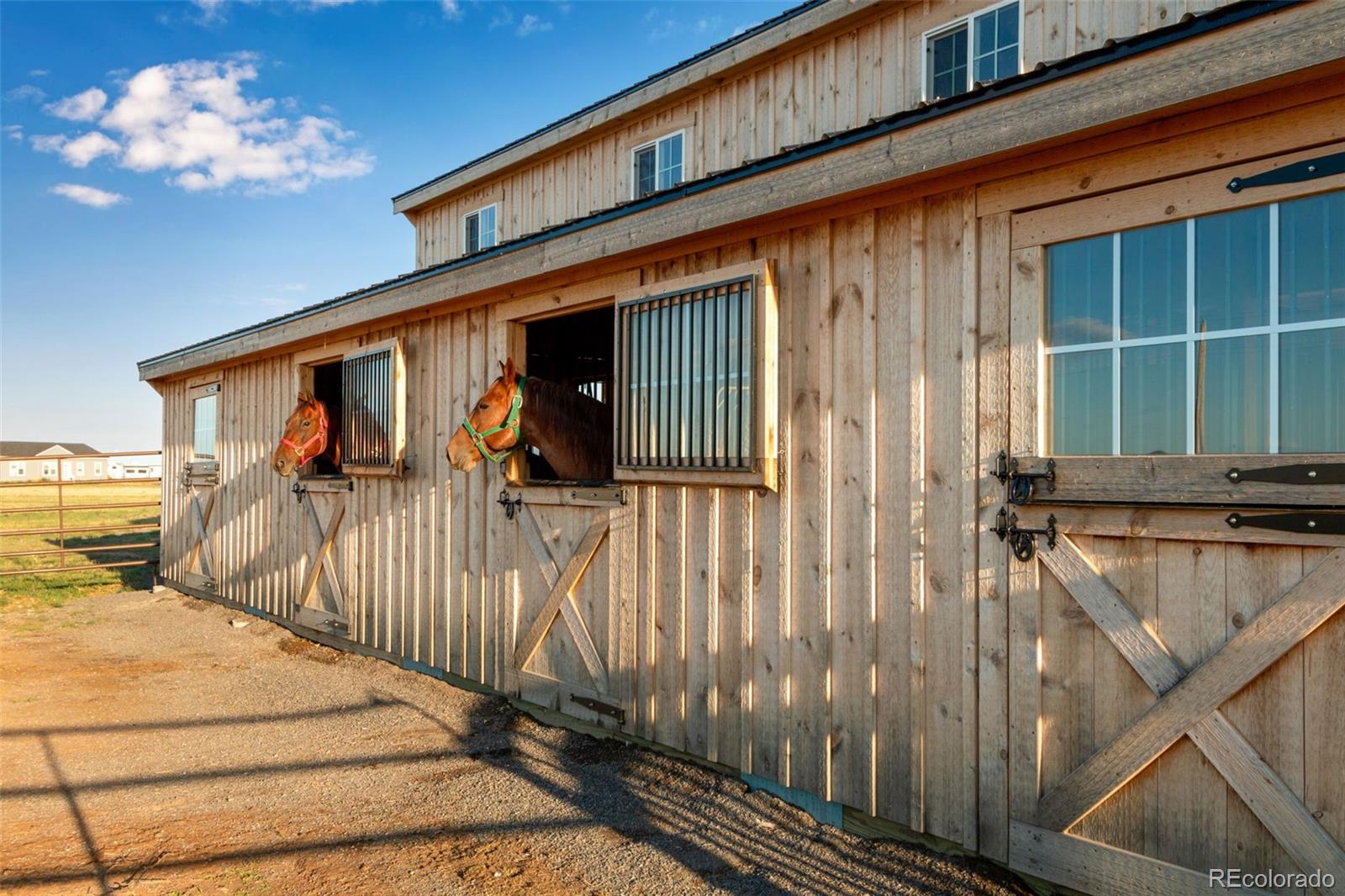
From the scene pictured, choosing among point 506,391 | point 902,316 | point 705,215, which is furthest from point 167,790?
point 902,316

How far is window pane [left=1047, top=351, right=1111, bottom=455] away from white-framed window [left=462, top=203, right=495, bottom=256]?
9244 millimetres

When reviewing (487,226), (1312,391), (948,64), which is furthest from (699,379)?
(487,226)

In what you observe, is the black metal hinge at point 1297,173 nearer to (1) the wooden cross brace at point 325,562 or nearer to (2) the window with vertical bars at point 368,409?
(2) the window with vertical bars at point 368,409

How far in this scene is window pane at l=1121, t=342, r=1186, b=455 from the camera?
2.79 metres

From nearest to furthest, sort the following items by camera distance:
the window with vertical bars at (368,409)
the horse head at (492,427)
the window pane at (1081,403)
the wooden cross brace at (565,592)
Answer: the window pane at (1081,403) < the wooden cross brace at (565,592) < the horse head at (492,427) < the window with vertical bars at (368,409)

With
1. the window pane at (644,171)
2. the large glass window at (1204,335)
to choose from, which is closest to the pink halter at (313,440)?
the window pane at (644,171)

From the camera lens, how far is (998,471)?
320 centimetres

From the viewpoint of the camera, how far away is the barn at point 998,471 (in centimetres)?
255

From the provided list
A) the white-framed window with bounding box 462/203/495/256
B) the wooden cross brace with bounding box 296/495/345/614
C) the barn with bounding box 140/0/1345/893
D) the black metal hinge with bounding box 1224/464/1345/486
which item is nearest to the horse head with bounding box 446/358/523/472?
the barn with bounding box 140/0/1345/893

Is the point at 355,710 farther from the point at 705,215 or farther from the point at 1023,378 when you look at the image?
the point at 1023,378

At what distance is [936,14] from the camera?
6.67 m

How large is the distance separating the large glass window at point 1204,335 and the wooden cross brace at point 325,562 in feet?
22.2

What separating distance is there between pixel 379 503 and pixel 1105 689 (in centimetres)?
606

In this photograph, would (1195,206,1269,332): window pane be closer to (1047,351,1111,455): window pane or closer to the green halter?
(1047,351,1111,455): window pane
